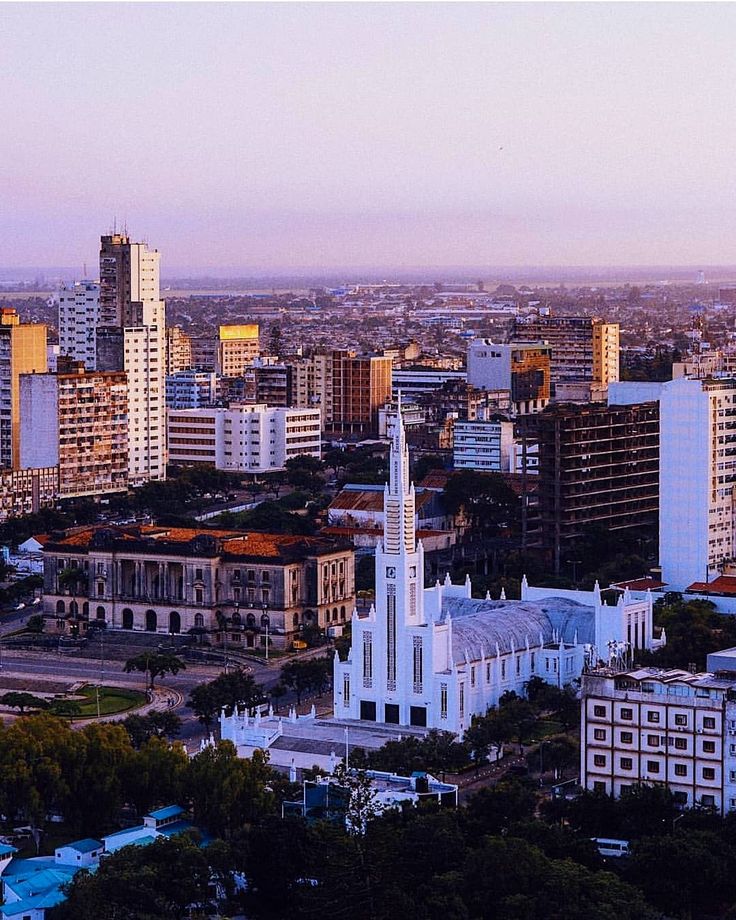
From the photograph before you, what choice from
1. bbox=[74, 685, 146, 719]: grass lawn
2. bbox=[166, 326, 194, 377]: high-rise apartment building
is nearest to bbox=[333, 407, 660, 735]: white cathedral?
bbox=[74, 685, 146, 719]: grass lawn

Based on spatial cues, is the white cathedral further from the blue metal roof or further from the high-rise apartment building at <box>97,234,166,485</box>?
the high-rise apartment building at <box>97,234,166,485</box>

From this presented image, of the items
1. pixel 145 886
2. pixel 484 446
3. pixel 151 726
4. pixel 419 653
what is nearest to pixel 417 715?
pixel 419 653

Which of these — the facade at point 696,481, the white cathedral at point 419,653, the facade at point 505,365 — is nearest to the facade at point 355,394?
the facade at point 505,365

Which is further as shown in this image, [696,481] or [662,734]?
[696,481]

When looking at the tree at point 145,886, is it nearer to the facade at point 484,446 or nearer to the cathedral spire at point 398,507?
the cathedral spire at point 398,507

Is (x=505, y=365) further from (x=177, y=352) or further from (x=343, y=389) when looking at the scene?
(x=177, y=352)

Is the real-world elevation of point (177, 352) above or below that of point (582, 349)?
below

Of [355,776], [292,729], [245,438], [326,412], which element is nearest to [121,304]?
[245,438]
